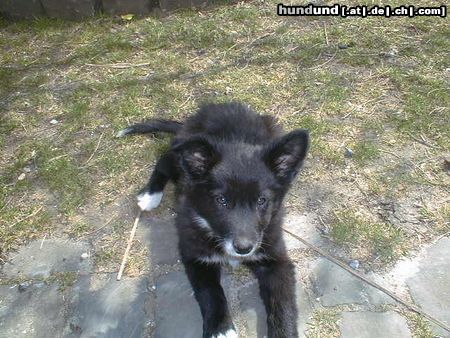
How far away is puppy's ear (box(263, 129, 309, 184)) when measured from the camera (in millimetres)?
2797

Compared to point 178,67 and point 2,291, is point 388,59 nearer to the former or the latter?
point 178,67

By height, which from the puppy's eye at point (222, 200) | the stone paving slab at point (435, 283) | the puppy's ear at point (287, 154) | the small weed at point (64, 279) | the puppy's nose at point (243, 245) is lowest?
the stone paving slab at point (435, 283)

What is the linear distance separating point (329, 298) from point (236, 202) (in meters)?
0.87

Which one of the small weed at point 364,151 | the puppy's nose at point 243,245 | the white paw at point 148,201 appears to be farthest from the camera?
the small weed at point 364,151

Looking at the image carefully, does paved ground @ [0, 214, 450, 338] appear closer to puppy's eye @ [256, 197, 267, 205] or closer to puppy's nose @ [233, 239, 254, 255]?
puppy's nose @ [233, 239, 254, 255]

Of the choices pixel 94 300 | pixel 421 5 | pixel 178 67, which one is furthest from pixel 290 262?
pixel 421 5

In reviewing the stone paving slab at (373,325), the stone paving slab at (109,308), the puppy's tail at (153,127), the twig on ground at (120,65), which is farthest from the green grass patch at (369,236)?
the twig on ground at (120,65)

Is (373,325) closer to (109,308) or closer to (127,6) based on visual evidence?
(109,308)

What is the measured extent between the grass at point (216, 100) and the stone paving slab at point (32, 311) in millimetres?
368

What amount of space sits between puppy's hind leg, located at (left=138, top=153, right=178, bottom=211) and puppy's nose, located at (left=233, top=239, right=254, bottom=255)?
112cm

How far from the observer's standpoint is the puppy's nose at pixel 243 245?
2764mm

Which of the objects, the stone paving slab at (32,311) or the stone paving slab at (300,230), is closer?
the stone paving slab at (32,311)

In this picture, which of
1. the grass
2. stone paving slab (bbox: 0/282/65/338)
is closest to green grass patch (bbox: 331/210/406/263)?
the grass

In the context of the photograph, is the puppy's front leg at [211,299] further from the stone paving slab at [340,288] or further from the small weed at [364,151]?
the small weed at [364,151]
